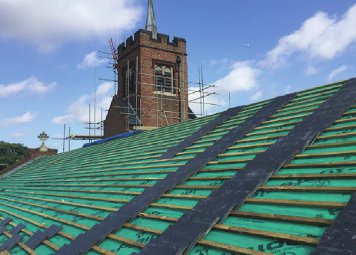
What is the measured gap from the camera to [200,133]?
9.14 meters

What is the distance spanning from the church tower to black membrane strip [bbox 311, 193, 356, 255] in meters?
25.1

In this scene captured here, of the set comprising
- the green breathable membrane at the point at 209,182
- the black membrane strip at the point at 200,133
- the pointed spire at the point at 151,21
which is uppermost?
the pointed spire at the point at 151,21

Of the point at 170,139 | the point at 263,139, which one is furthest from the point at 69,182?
the point at 263,139

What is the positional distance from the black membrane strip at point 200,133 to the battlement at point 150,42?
2064 centimetres

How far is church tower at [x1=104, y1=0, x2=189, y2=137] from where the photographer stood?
1129 inches

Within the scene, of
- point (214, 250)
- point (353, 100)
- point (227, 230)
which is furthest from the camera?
point (353, 100)

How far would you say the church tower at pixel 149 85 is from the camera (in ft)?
94.1

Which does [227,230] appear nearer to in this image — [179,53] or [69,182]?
[69,182]

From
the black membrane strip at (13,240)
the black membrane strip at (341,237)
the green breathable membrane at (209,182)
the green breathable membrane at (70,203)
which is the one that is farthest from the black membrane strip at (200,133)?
the black membrane strip at (341,237)

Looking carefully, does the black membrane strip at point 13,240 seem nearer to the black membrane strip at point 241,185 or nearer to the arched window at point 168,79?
the black membrane strip at point 241,185

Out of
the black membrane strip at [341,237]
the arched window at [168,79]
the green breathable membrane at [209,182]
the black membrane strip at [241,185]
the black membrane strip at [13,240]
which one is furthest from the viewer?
the arched window at [168,79]

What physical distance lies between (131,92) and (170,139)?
20886mm

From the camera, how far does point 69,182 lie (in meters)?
10.7

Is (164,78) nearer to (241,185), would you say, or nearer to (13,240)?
(13,240)
